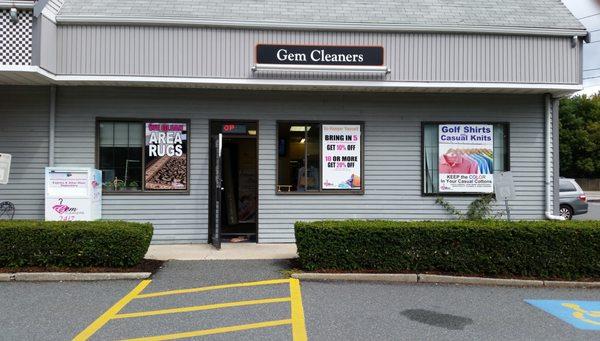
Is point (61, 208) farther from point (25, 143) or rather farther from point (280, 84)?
point (280, 84)

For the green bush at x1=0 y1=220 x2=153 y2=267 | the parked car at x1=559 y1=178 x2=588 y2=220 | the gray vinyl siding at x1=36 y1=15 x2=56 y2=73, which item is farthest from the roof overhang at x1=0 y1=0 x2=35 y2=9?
the parked car at x1=559 y1=178 x2=588 y2=220

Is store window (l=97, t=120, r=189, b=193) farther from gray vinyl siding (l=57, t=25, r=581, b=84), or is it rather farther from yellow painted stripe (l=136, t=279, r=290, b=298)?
yellow painted stripe (l=136, t=279, r=290, b=298)

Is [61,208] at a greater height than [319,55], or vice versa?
[319,55]

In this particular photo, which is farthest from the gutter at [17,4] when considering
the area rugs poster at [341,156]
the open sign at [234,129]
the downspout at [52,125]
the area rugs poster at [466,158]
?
the area rugs poster at [466,158]

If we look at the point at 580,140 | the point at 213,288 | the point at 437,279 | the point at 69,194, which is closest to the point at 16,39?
the point at 69,194

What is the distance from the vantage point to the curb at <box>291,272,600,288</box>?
26.5 ft

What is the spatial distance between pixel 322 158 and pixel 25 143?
6401 mm

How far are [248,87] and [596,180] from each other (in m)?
43.8

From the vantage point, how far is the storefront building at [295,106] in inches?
415

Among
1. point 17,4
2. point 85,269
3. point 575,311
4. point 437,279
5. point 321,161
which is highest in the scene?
point 17,4

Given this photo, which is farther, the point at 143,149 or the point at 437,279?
the point at 143,149

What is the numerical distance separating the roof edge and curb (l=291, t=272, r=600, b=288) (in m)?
5.28

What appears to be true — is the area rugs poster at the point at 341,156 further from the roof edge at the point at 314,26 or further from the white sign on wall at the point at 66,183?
the white sign on wall at the point at 66,183

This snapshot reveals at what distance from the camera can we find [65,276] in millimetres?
7922
